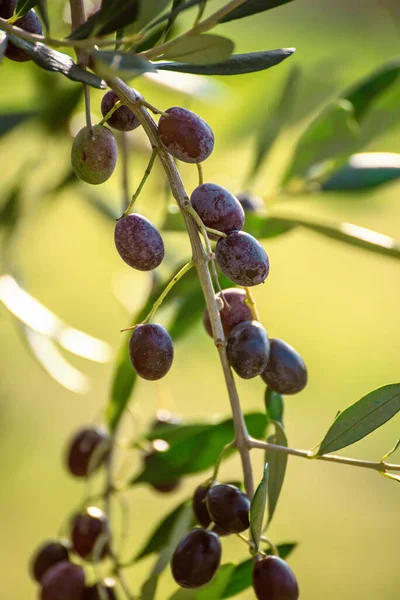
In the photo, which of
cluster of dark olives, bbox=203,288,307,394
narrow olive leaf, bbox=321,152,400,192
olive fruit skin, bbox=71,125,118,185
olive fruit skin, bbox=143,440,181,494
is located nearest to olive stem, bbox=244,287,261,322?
cluster of dark olives, bbox=203,288,307,394

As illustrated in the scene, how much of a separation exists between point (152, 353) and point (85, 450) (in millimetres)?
346

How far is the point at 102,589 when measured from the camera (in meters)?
0.54

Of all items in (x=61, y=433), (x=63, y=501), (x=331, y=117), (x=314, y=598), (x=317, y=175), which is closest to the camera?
(x=331, y=117)

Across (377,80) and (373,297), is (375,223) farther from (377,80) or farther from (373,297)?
(377,80)

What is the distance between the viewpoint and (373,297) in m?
2.62

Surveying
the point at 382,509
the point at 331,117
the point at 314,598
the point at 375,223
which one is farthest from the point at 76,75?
the point at 375,223

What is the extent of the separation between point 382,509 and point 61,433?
82 cm

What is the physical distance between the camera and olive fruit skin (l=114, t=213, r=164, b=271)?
35 cm

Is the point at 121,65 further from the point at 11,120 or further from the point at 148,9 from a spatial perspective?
the point at 11,120

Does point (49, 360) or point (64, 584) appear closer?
point (64, 584)

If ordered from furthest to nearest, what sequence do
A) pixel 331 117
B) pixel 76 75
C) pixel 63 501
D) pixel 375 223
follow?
pixel 375 223
pixel 63 501
pixel 331 117
pixel 76 75

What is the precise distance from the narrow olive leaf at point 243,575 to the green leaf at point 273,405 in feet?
0.28

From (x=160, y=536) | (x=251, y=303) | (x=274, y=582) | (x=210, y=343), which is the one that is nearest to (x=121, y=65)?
(x=251, y=303)

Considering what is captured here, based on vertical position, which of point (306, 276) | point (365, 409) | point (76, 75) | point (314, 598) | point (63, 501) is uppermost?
point (76, 75)
